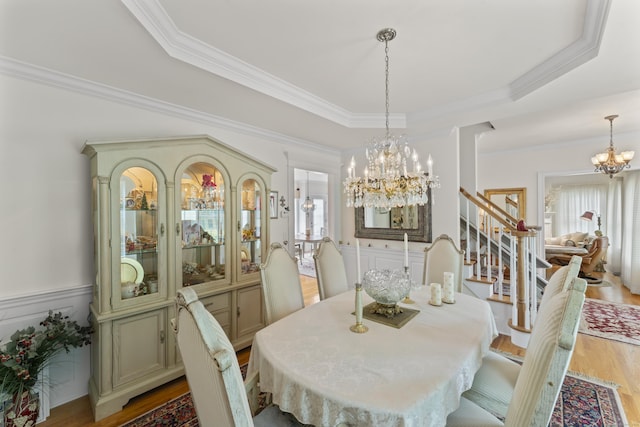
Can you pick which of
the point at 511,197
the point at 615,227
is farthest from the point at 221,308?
the point at 615,227

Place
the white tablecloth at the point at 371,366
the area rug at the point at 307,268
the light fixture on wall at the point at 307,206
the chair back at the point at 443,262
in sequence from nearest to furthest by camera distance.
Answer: the white tablecloth at the point at 371,366 < the chair back at the point at 443,262 < the area rug at the point at 307,268 < the light fixture on wall at the point at 307,206

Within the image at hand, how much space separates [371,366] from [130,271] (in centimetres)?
194

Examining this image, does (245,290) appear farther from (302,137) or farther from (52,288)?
(302,137)

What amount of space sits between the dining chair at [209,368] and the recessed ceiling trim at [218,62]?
60.6 inches

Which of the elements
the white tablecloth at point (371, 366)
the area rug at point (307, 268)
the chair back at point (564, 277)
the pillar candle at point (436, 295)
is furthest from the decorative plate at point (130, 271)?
the area rug at point (307, 268)

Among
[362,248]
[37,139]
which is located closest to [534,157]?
[362,248]

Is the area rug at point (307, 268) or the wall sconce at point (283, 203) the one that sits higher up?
the wall sconce at point (283, 203)

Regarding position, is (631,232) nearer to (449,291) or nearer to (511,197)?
(511,197)

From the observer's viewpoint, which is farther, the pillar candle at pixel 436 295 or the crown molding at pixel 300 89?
the pillar candle at pixel 436 295

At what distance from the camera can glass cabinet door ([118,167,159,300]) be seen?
6.58 ft

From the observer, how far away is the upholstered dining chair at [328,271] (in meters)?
2.45

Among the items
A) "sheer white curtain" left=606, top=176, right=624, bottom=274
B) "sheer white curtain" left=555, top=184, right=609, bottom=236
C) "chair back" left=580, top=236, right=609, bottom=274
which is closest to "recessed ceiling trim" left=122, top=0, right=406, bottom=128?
"chair back" left=580, top=236, right=609, bottom=274

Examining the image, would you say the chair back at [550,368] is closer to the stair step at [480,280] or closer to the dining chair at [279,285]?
the dining chair at [279,285]

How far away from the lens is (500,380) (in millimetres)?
1456
